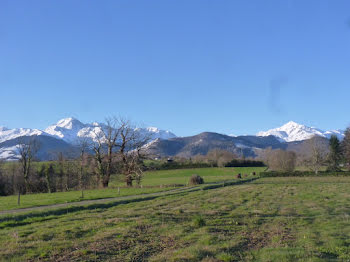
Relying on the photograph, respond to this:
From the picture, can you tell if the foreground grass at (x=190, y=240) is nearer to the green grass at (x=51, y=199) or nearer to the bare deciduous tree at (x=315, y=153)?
the green grass at (x=51, y=199)

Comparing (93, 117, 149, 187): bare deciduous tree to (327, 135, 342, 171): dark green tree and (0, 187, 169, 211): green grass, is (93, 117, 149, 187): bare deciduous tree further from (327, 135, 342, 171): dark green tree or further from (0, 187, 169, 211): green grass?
(327, 135, 342, 171): dark green tree

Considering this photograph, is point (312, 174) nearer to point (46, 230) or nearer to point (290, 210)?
point (290, 210)

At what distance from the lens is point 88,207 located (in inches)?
939

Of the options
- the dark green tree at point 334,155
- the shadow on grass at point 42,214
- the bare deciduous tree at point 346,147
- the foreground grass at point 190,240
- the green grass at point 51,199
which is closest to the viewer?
the foreground grass at point 190,240

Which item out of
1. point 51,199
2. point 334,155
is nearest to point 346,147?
point 334,155

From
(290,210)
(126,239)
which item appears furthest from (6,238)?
(290,210)

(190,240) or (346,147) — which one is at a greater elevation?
(346,147)

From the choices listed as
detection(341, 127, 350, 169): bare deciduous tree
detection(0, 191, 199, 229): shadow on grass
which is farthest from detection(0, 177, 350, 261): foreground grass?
detection(341, 127, 350, 169): bare deciduous tree

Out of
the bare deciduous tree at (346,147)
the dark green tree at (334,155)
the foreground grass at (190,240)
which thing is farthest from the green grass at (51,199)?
the dark green tree at (334,155)

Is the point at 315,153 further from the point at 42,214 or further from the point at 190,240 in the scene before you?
the point at 190,240

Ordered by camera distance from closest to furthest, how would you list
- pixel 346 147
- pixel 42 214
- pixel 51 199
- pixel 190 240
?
pixel 190 240, pixel 42 214, pixel 51 199, pixel 346 147

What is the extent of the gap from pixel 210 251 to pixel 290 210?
10.9 meters

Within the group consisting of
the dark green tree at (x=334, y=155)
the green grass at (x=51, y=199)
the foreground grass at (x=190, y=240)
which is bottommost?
the green grass at (x=51, y=199)

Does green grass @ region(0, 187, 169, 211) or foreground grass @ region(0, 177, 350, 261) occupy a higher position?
foreground grass @ region(0, 177, 350, 261)
